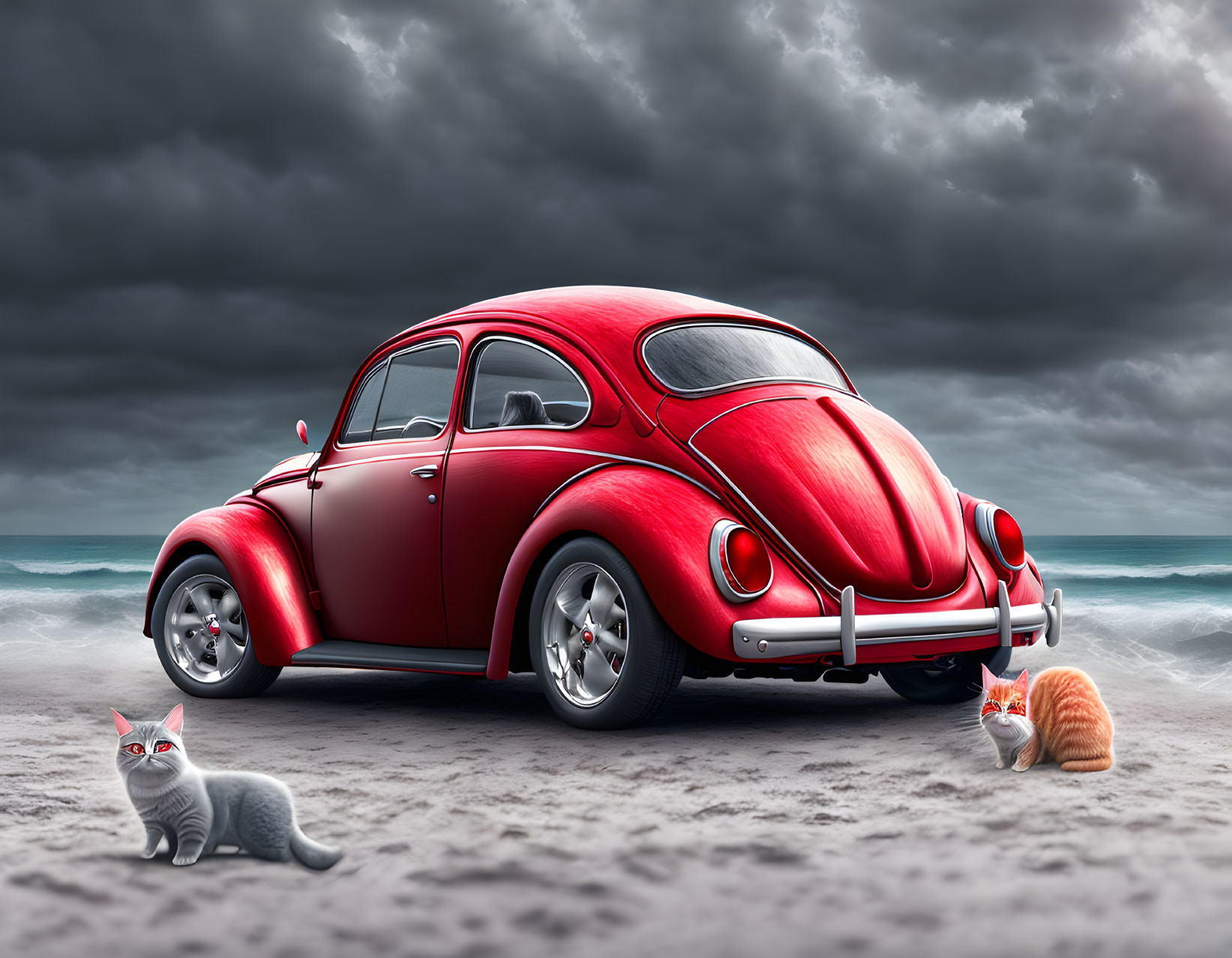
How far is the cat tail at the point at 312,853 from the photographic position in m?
3.31

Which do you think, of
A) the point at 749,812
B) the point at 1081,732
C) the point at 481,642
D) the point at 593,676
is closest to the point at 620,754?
the point at 593,676

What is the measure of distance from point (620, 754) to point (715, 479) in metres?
1.32

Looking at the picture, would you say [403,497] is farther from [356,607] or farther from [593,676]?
[593,676]

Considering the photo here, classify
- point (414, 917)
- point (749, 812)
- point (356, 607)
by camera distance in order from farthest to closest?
1. point (356, 607)
2. point (749, 812)
3. point (414, 917)

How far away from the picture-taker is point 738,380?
19.8 feet

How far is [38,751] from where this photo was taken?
17.6ft

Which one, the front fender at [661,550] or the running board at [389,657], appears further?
the running board at [389,657]

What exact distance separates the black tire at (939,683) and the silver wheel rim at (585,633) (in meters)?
1.97

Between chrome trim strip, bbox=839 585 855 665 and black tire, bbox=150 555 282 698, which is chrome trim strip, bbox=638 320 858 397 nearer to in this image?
chrome trim strip, bbox=839 585 855 665

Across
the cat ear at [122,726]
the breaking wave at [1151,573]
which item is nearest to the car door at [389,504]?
the cat ear at [122,726]

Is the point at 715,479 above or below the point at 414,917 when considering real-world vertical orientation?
above

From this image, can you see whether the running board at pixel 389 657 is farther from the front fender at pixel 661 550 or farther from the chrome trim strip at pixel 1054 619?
the chrome trim strip at pixel 1054 619

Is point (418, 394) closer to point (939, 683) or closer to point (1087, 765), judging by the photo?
point (939, 683)

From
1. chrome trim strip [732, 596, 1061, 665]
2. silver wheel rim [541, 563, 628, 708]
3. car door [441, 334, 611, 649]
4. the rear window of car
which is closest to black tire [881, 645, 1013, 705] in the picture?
chrome trim strip [732, 596, 1061, 665]
